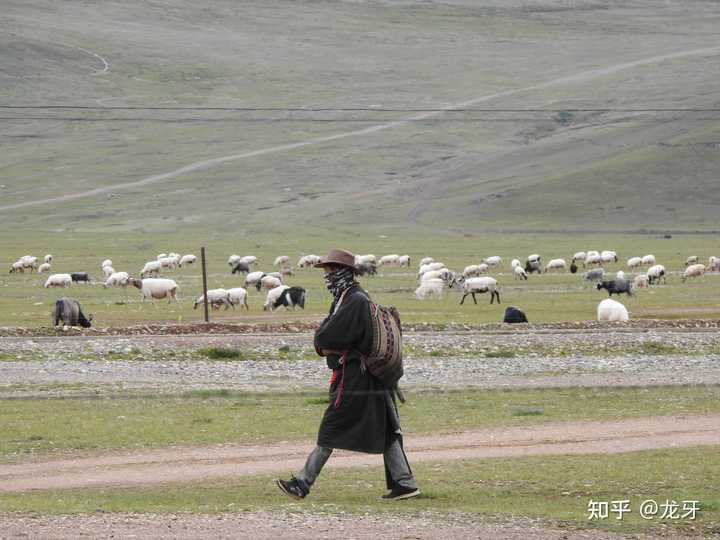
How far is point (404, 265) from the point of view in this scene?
214ft

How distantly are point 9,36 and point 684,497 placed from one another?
184833 millimetres

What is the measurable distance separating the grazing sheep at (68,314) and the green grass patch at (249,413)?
12032 millimetres

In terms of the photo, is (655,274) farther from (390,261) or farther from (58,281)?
(58,281)

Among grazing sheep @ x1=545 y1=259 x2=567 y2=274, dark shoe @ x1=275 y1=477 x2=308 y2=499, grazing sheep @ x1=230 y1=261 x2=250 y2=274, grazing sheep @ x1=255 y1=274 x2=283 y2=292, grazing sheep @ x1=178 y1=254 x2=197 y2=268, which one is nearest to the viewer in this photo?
dark shoe @ x1=275 y1=477 x2=308 y2=499

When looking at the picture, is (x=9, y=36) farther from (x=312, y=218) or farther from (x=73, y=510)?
(x=73, y=510)

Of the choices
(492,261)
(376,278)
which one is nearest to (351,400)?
(376,278)

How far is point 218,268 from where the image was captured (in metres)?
63.4

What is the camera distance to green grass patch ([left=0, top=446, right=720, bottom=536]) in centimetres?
873

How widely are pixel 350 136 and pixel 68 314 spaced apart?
12077 cm

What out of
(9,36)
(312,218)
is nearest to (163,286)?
(312,218)

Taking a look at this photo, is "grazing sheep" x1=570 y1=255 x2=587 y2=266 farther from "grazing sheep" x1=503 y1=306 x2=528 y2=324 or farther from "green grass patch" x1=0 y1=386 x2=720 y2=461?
"green grass patch" x1=0 y1=386 x2=720 y2=461

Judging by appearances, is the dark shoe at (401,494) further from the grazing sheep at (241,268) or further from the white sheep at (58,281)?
the grazing sheep at (241,268)

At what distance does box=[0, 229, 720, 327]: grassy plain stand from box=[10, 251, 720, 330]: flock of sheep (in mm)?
628

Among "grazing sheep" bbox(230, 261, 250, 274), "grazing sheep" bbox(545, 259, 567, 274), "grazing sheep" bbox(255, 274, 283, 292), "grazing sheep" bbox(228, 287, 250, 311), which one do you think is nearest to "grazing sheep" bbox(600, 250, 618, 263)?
"grazing sheep" bbox(545, 259, 567, 274)
